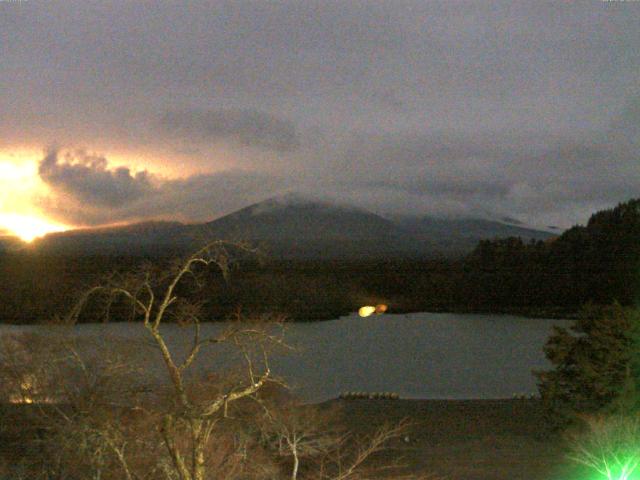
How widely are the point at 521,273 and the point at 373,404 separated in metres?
22.5

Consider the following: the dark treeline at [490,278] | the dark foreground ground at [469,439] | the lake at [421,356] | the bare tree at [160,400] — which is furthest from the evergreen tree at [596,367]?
the dark treeline at [490,278]

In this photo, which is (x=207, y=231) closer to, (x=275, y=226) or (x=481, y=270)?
(x=481, y=270)

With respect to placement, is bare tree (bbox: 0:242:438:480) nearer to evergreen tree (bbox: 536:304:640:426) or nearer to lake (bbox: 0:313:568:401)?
evergreen tree (bbox: 536:304:640:426)

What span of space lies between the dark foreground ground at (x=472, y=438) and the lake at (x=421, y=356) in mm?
2767

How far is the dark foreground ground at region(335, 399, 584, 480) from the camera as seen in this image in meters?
13.6

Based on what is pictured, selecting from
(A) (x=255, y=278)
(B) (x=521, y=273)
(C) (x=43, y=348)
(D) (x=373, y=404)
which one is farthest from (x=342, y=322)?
(C) (x=43, y=348)

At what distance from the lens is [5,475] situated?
31.5ft

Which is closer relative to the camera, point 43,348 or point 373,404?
point 43,348

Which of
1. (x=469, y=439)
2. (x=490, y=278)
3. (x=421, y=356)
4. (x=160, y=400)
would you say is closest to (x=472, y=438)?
(x=469, y=439)

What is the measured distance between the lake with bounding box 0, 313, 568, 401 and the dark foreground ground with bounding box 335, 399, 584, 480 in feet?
9.08

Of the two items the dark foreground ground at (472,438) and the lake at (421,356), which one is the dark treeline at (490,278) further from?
the dark foreground ground at (472,438)

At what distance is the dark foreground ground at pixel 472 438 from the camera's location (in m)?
13.6

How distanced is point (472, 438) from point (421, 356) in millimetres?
15954

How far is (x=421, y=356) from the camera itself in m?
32.7
